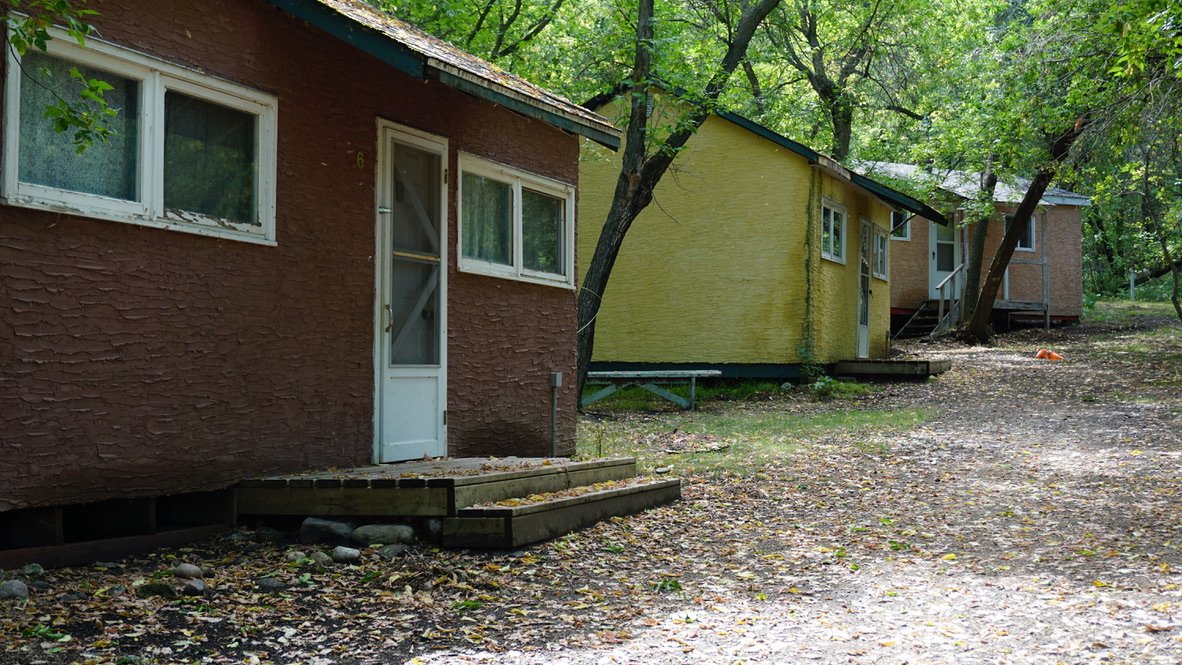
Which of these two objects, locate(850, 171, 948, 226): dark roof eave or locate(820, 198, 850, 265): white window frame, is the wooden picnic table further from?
locate(850, 171, 948, 226): dark roof eave

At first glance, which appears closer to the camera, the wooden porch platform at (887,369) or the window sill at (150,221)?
the window sill at (150,221)

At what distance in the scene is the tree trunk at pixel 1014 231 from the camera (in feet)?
63.2

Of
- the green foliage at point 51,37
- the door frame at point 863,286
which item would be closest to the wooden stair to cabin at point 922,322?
the door frame at point 863,286

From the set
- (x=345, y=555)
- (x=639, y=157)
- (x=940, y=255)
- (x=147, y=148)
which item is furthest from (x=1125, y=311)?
(x=147, y=148)

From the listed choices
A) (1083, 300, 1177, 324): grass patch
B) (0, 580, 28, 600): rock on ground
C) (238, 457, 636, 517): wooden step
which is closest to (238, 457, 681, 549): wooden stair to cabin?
(238, 457, 636, 517): wooden step

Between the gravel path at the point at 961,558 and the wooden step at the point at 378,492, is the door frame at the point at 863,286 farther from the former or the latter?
the wooden step at the point at 378,492

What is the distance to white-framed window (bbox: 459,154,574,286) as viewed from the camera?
8.82m

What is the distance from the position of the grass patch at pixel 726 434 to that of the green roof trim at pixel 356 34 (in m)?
4.33

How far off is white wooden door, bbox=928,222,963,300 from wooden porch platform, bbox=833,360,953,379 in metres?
9.87

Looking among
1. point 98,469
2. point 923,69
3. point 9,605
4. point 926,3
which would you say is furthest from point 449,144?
point 923,69

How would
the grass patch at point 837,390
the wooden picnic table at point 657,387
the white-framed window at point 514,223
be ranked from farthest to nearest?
1. the grass patch at point 837,390
2. the wooden picnic table at point 657,387
3. the white-framed window at point 514,223

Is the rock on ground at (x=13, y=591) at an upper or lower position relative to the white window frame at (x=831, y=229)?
lower

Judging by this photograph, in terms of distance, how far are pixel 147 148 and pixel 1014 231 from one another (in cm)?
2085

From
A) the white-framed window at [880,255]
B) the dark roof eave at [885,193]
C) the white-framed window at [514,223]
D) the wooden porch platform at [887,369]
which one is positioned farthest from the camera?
the white-framed window at [880,255]
